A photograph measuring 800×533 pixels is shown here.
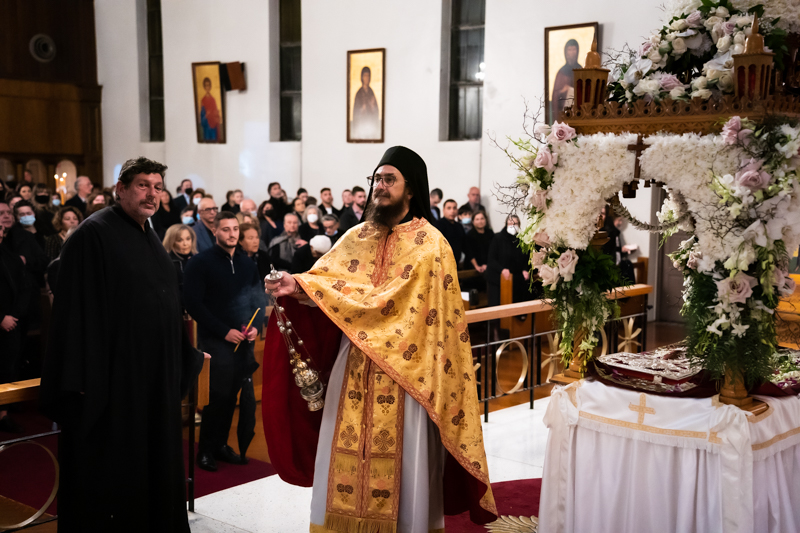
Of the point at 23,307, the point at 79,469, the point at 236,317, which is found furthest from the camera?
the point at 23,307

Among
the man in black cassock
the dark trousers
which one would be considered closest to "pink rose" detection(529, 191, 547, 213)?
the man in black cassock

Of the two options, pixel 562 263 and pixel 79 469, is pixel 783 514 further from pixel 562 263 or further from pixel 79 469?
pixel 79 469

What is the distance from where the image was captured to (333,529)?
11.7ft

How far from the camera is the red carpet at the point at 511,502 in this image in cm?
420

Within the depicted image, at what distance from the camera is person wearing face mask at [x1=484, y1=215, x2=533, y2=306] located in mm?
8938

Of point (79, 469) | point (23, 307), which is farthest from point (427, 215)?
point (23, 307)

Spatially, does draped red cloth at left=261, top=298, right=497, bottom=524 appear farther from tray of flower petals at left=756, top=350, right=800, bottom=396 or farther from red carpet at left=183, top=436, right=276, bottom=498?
tray of flower petals at left=756, top=350, right=800, bottom=396

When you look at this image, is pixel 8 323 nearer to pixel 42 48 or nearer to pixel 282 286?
pixel 282 286

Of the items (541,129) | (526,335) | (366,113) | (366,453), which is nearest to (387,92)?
(366,113)

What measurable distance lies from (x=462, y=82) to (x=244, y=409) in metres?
9.71

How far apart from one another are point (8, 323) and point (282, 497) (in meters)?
2.61

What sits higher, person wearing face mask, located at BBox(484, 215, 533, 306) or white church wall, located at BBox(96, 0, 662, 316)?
white church wall, located at BBox(96, 0, 662, 316)

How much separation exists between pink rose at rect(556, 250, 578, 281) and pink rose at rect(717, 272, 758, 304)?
67 cm

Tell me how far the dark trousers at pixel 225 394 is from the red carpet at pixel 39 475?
0.59 ft
